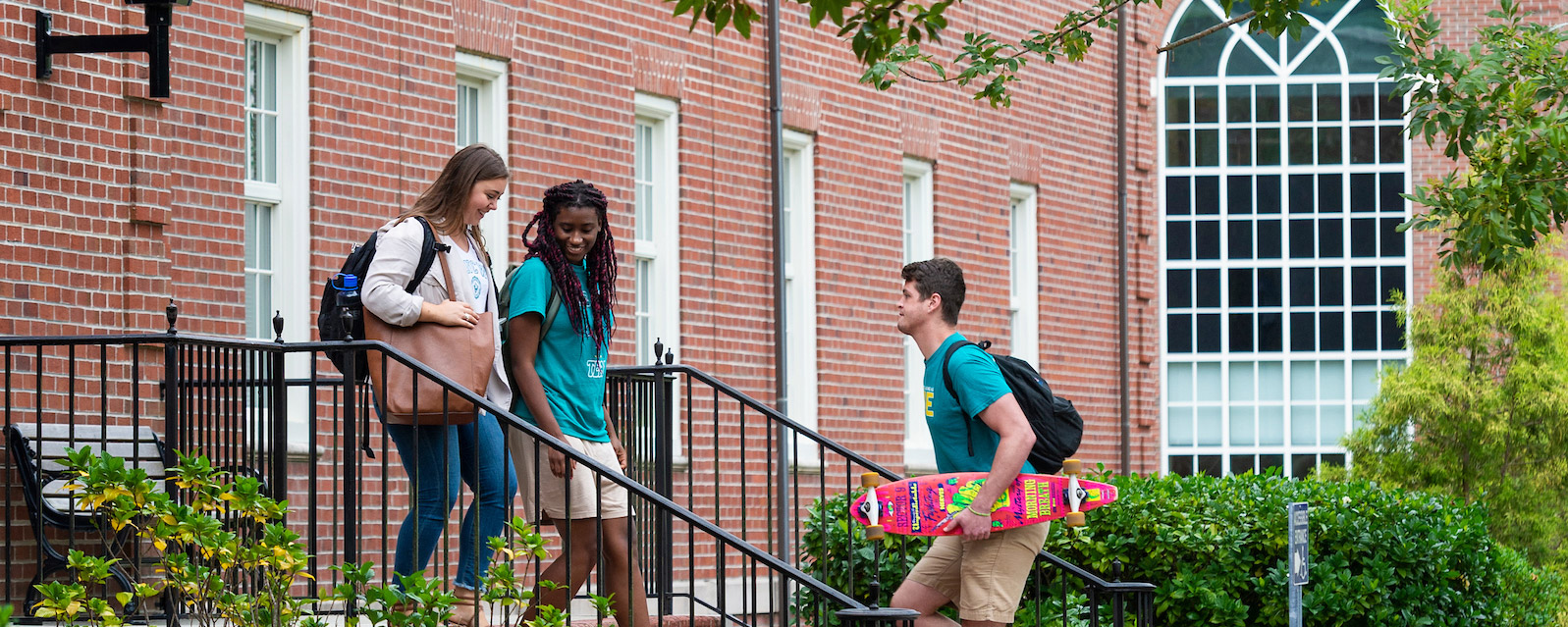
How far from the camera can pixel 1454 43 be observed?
21.8 m

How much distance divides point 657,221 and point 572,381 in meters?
6.39

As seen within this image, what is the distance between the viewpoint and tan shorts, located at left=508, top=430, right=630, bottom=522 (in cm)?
655

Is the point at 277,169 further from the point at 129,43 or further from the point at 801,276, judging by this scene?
the point at 801,276

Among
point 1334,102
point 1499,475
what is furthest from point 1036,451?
point 1334,102

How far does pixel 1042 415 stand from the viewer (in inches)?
265

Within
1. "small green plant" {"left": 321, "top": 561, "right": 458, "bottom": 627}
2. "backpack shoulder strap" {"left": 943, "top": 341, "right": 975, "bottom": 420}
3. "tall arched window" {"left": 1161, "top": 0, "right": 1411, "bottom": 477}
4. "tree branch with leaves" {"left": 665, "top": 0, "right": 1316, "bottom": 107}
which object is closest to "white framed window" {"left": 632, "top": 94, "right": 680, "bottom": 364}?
"tree branch with leaves" {"left": 665, "top": 0, "right": 1316, "bottom": 107}

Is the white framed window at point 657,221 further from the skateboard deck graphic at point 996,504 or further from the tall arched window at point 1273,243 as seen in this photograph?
the tall arched window at point 1273,243

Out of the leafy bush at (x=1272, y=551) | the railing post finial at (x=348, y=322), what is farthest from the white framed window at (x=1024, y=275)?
the railing post finial at (x=348, y=322)

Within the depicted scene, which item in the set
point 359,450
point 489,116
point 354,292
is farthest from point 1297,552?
point 489,116

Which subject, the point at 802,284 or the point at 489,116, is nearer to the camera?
the point at 489,116

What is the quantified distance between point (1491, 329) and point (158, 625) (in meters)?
12.7

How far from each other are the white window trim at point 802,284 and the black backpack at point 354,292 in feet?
24.9

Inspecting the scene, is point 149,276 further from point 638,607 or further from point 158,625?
point 638,607

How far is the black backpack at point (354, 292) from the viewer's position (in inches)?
260
